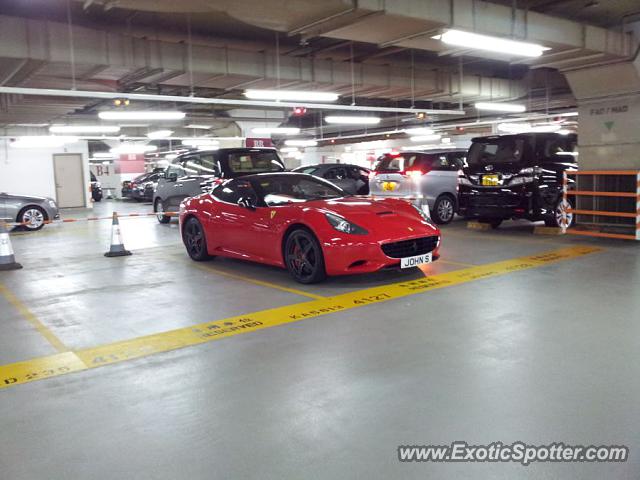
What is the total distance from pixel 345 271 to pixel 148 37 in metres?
6.67

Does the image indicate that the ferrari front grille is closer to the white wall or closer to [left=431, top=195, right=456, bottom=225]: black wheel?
[left=431, top=195, right=456, bottom=225]: black wheel

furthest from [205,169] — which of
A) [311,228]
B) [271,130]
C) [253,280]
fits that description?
[271,130]

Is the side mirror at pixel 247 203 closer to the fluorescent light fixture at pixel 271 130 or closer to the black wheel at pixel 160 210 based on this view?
the black wheel at pixel 160 210

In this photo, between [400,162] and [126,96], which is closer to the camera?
[126,96]

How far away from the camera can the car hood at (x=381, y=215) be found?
619 cm

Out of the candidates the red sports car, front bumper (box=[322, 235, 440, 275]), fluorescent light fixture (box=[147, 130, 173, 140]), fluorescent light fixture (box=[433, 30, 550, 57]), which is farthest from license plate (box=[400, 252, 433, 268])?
fluorescent light fixture (box=[147, 130, 173, 140])

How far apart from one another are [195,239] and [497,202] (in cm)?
532

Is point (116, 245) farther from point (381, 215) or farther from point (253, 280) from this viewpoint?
point (381, 215)

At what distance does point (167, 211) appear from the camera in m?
14.3

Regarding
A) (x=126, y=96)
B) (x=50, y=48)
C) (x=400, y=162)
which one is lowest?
(x=400, y=162)

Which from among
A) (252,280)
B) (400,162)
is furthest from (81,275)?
(400,162)

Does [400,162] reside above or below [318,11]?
below

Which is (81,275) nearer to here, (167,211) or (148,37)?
(148,37)

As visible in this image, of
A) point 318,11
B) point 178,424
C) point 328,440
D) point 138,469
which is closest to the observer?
point 138,469
